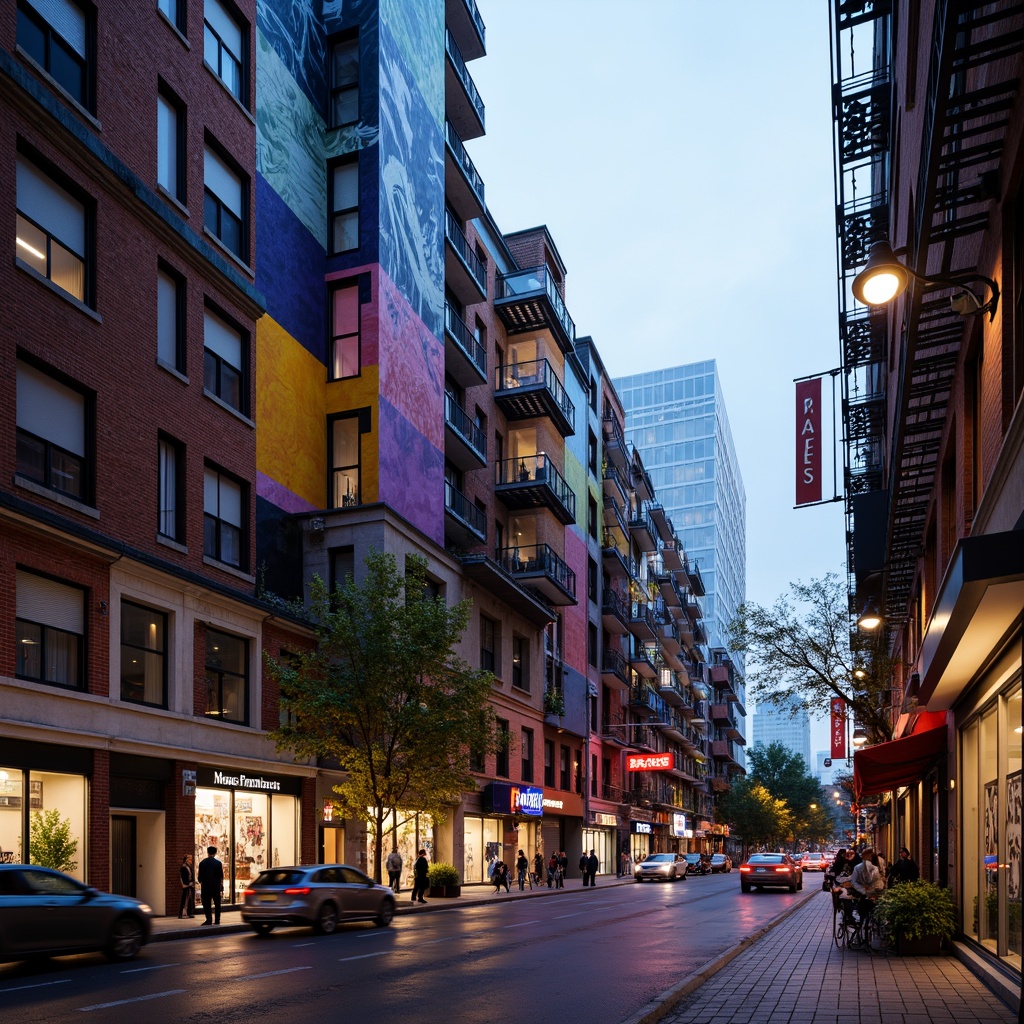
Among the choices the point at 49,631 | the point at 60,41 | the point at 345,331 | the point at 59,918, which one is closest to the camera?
the point at 59,918

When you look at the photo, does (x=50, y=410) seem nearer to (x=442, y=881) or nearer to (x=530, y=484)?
(x=442, y=881)

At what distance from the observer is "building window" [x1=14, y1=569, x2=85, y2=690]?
825 inches

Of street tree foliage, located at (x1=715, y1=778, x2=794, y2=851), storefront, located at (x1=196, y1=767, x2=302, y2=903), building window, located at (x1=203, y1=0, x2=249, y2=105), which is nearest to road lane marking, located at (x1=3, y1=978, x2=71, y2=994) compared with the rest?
storefront, located at (x1=196, y1=767, x2=302, y2=903)

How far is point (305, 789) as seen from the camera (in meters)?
31.0

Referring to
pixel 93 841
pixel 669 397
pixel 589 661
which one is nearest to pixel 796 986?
pixel 93 841

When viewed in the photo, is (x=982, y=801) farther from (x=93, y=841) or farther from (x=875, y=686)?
(x=875, y=686)

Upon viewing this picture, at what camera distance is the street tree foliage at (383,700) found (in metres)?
28.6

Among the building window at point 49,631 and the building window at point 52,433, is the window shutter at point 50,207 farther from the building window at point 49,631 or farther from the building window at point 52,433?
the building window at point 49,631

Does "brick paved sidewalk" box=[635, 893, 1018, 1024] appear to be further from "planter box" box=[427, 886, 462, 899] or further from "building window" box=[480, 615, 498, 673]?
"building window" box=[480, 615, 498, 673]

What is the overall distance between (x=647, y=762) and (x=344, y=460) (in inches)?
1573

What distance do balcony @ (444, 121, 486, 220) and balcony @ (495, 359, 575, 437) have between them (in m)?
7.28

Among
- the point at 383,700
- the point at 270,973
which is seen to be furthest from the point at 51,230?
the point at 270,973

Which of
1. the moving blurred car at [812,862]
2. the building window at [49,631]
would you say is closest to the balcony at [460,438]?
the building window at [49,631]

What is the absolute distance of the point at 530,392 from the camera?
48.8 meters
